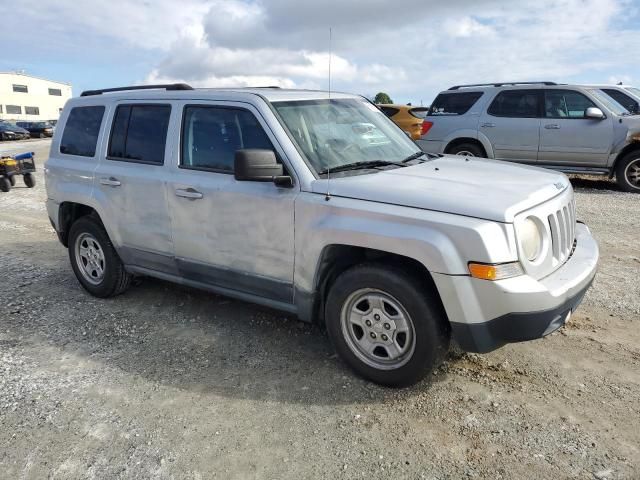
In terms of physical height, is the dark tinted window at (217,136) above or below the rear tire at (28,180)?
above

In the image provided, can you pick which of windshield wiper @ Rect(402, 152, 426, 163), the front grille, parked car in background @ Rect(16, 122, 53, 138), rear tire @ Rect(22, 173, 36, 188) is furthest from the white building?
the front grille

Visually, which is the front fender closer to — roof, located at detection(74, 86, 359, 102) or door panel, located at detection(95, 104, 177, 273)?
roof, located at detection(74, 86, 359, 102)

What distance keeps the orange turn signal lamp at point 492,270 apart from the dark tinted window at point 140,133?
267cm

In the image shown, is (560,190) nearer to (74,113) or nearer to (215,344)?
(215,344)

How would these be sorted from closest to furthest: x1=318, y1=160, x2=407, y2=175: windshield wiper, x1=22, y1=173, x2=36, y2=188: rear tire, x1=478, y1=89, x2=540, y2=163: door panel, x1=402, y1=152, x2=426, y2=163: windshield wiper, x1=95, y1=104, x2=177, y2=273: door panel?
x1=318, y1=160, x2=407, y2=175: windshield wiper
x1=402, y1=152, x2=426, y2=163: windshield wiper
x1=95, y1=104, x2=177, y2=273: door panel
x1=478, y1=89, x2=540, y2=163: door panel
x1=22, y1=173, x2=36, y2=188: rear tire

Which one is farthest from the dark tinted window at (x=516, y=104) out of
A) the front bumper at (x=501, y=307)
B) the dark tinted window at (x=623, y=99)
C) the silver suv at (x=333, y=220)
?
the front bumper at (x=501, y=307)

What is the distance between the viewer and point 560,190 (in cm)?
354

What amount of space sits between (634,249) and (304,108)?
4555mm

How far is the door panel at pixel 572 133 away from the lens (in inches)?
377

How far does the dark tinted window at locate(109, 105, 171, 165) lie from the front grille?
9.73 ft

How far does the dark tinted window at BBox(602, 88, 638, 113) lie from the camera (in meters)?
9.85

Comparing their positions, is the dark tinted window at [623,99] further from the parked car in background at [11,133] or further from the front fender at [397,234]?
the parked car in background at [11,133]

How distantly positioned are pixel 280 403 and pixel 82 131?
11.0 feet

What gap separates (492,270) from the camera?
2.80 meters
